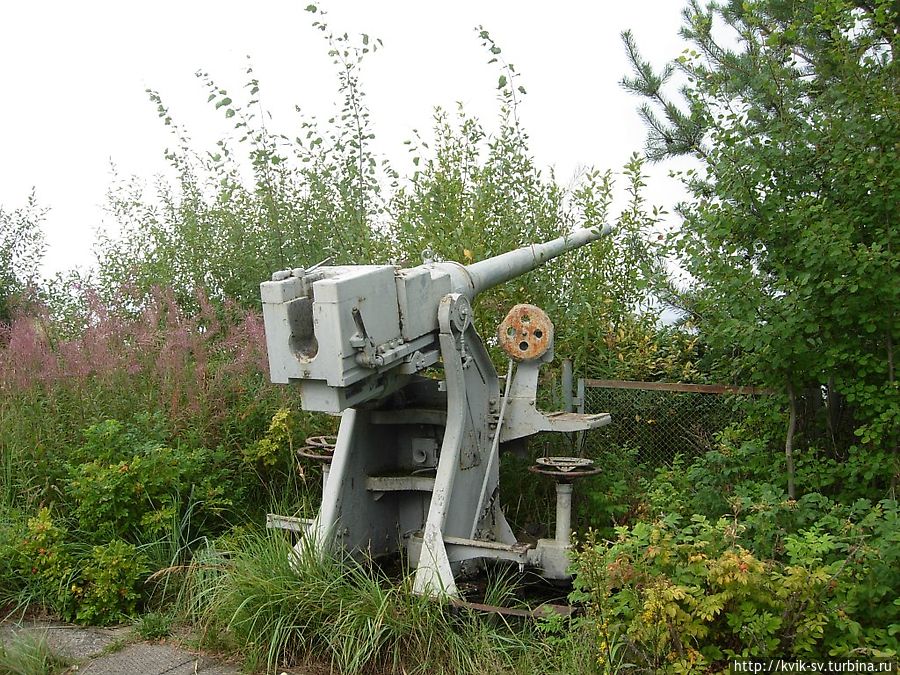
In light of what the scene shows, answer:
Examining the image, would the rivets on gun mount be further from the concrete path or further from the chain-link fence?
the chain-link fence

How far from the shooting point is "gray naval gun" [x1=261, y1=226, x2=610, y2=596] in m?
4.27

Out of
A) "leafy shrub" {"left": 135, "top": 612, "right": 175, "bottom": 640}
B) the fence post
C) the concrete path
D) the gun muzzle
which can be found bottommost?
the concrete path

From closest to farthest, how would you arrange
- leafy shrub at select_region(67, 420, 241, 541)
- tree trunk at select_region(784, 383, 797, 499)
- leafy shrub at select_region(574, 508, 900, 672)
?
1. leafy shrub at select_region(574, 508, 900, 672)
2. tree trunk at select_region(784, 383, 797, 499)
3. leafy shrub at select_region(67, 420, 241, 541)

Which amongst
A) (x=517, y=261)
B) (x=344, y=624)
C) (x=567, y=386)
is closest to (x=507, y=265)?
(x=517, y=261)

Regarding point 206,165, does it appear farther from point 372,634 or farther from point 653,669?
point 653,669

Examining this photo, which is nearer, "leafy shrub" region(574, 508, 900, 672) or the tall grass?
"leafy shrub" region(574, 508, 900, 672)

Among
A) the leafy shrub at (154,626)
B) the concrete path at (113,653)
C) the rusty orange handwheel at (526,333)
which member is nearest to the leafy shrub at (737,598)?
the rusty orange handwheel at (526,333)

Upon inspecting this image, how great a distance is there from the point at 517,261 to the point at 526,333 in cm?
58

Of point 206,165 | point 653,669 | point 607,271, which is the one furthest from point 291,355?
point 206,165

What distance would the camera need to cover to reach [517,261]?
584 centimetres

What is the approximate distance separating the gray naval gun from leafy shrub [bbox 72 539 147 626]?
94 cm

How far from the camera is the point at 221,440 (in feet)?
21.4

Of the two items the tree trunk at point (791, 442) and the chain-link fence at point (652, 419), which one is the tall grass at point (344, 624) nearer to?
the tree trunk at point (791, 442)

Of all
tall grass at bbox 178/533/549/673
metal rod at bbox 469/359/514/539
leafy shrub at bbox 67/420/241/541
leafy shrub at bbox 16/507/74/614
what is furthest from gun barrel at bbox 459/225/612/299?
leafy shrub at bbox 16/507/74/614
